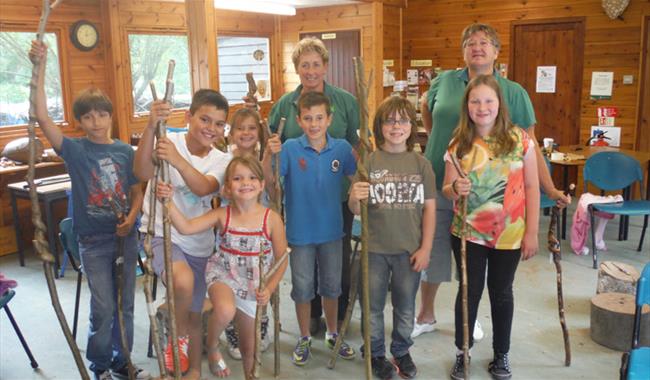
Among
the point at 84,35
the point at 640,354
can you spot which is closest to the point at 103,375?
the point at 640,354

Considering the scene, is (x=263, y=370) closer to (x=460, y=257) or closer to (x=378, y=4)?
(x=460, y=257)

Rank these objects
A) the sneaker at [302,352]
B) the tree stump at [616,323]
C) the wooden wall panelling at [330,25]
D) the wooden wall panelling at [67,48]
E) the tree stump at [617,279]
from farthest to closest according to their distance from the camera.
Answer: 1. the wooden wall panelling at [330,25]
2. the wooden wall panelling at [67,48]
3. the tree stump at [617,279]
4. the tree stump at [616,323]
5. the sneaker at [302,352]

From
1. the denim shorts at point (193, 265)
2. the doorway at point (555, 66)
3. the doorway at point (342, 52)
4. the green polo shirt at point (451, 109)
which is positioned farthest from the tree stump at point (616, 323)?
the doorway at point (342, 52)

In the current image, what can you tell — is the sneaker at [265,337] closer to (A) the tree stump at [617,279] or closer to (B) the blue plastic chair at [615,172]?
(A) the tree stump at [617,279]

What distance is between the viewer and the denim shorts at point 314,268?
2.73 metres

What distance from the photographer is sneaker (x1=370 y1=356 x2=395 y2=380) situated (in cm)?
268

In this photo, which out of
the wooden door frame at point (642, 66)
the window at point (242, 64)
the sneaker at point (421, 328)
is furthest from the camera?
the window at point (242, 64)

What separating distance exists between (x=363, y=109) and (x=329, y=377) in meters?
1.38

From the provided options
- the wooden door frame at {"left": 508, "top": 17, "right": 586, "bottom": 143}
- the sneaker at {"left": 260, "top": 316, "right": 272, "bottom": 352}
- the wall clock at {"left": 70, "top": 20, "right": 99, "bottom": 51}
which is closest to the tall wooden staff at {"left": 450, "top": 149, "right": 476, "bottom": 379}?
the sneaker at {"left": 260, "top": 316, "right": 272, "bottom": 352}

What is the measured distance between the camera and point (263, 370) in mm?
2822

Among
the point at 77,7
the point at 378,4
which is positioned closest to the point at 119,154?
the point at 77,7

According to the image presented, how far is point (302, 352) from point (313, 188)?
860 mm

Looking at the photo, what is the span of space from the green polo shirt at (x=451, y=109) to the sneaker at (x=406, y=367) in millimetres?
849

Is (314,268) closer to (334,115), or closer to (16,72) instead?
(334,115)
